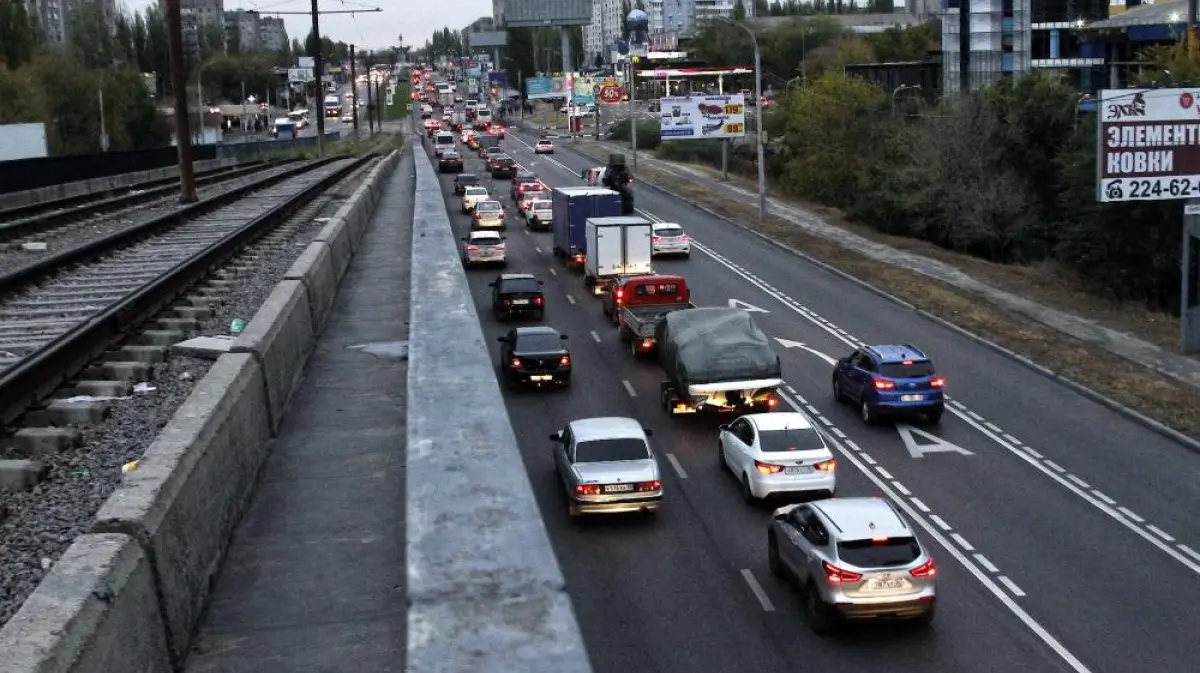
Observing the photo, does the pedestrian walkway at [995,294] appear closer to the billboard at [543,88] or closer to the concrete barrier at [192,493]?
the concrete barrier at [192,493]

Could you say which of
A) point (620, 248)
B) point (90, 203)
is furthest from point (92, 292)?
point (90, 203)

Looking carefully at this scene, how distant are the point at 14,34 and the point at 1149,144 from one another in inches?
4092

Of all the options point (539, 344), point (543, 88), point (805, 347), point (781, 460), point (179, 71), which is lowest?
point (805, 347)

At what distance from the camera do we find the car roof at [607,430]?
18.7m

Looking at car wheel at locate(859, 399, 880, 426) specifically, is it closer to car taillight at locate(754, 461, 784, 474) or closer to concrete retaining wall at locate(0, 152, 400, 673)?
car taillight at locate(754, 461, 784, 474)

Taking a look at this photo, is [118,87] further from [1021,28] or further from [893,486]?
[893,486]

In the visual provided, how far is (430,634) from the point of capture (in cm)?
468

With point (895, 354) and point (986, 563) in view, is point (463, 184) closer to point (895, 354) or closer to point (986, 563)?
point (895, 354)

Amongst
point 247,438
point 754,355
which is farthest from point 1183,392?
point 247,438

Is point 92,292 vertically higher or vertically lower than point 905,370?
higher

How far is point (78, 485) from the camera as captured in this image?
33.9 feet

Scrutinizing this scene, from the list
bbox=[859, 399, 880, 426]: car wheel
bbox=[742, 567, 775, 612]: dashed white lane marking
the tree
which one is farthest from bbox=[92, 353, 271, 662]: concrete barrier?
the tree

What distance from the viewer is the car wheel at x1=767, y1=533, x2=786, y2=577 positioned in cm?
1594

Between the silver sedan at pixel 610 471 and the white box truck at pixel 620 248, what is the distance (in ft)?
62.7
